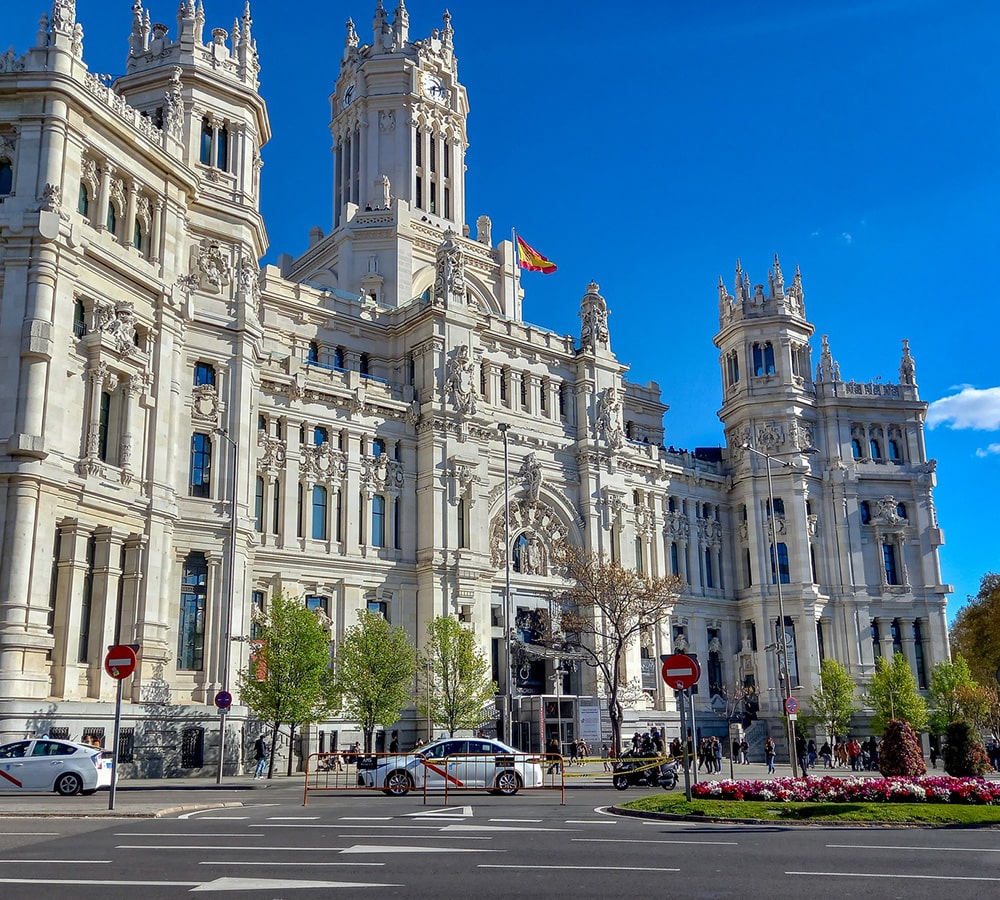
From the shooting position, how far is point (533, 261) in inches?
2771

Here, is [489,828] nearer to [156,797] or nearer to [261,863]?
[261,863]

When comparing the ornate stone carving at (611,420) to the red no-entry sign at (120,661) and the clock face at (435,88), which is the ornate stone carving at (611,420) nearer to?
the clock face at (435,88)

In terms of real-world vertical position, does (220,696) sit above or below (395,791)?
above

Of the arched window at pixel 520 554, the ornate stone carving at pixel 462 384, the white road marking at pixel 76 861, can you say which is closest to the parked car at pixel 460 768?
the white road marking at pixel 76 861

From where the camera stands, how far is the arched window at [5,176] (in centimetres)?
4188

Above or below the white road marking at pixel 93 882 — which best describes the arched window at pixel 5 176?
above

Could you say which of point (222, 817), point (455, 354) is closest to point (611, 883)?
point (222, 817)

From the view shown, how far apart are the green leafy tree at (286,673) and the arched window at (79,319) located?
14.6 metres

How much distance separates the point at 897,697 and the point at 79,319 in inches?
2152

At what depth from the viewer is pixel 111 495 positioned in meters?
41.2

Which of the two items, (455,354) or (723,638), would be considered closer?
(455,354)

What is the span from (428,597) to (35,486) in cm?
2513

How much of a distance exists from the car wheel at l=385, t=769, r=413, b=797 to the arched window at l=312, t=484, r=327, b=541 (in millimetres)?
26626

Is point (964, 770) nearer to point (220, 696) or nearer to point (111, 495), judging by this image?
point (220, 696)
